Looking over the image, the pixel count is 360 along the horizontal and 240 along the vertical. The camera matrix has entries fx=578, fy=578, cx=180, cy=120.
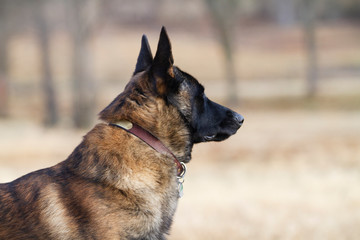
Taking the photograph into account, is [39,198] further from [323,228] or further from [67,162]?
[323,228]

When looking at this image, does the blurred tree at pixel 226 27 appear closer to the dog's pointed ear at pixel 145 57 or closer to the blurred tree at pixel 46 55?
the blurred tree at pixel 46 55

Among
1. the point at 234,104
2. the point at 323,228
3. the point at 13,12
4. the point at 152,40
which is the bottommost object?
the point at 323,228

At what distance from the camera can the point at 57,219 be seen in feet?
11.4

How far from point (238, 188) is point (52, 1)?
1612cm

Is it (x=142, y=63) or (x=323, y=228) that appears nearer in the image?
(x=142, y=63)

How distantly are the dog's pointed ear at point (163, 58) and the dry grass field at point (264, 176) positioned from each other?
3973 millimetres

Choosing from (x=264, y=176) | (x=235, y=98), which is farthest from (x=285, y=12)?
(x=264, y=176)

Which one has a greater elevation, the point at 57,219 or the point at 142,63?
the point at 142,63

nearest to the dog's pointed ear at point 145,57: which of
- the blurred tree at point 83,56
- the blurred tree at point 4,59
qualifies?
the blurred tree at point 83,56

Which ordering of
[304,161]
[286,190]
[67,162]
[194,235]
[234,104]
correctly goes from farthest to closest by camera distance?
1. [234,104]
2. [304,161]
3. [286,190]
4. [194,235]
5. [67,162]

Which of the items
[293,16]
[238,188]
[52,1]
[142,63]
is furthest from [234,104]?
[293,16]

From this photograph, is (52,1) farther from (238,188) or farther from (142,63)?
(142,63)

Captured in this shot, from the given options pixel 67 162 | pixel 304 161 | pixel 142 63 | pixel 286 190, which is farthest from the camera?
pixel 304 161

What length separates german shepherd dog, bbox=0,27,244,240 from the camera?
11.3 ft
